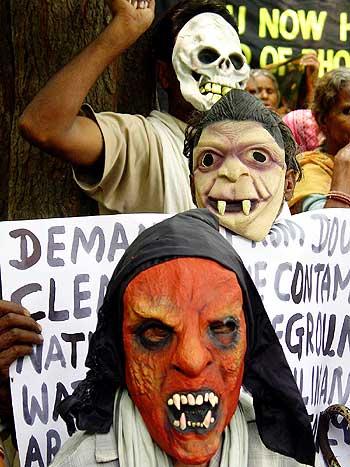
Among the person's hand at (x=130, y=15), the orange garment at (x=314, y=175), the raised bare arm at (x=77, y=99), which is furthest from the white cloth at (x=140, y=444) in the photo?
the orange garment at (x=314, y=175)

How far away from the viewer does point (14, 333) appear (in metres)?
2.79

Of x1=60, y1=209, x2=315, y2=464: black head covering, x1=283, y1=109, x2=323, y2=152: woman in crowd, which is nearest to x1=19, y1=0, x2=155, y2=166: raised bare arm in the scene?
x1=60, y1=209, x2=315, y2=464: black head covering

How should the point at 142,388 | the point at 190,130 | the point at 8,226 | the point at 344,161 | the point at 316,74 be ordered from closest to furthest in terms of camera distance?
the point at 142,388
the point at 8,226
the point at 190,130
the point at 344,161
the point at 316,74

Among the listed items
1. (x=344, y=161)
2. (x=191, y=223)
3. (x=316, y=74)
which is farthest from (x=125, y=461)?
(x=316, y=74)

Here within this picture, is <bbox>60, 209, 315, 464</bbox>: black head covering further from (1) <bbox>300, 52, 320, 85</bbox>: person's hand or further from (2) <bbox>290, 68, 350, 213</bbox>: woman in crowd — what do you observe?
(1) <bbox>300, 52, 320, 85</bbox>: person's hand

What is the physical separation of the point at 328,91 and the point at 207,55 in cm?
101

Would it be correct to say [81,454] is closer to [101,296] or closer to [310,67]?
[101,296]

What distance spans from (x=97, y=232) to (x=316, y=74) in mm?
3995

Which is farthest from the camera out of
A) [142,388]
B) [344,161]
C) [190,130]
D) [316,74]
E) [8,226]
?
[316,74]

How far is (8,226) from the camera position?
2.90 metres

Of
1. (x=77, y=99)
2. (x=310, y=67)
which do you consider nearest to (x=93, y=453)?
(x=77, y=99)

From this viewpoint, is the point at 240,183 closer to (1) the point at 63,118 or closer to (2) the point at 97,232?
(2) the point at 97,232

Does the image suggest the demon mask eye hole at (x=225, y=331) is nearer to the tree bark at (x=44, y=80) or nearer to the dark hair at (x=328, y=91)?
the tree bark at (x=44, y=80)

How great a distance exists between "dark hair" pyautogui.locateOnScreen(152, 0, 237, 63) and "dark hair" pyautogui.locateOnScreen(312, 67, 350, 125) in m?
0.80
